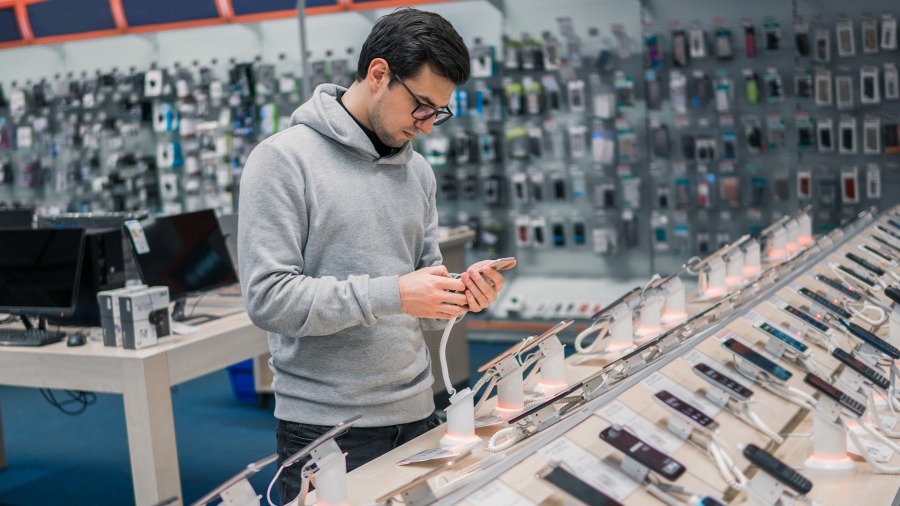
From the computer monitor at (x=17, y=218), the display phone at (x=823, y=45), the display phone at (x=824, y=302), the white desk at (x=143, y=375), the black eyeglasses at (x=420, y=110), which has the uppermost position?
the display phone at (x=823, y=45)

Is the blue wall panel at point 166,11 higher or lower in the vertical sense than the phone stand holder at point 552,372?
higher

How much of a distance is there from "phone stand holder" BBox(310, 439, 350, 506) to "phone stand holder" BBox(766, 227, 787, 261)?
372 centimetres

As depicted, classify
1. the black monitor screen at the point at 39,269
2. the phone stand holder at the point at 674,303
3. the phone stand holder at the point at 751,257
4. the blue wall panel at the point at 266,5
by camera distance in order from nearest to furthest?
the phone stand holder at the point at 674,303
the black monitor screen at the point at 39,269
the phone stand holder at the point at 751,257
the blue wall panel at the point at 266,5

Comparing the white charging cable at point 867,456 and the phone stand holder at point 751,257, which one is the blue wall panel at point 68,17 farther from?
the white charging cable at point 867,456

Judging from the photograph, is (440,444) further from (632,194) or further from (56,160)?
(56,160)

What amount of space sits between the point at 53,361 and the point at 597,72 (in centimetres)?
516

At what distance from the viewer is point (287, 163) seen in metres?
1.89

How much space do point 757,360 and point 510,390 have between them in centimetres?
59

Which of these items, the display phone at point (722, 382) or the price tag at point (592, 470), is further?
the display phone at point (722, 382)

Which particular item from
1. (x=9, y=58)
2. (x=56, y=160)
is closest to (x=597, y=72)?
(x=56, y=160)

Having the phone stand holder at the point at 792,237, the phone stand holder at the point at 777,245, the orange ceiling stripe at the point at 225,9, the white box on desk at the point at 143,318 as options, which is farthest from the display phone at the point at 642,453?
the orange ceiling stripe at the point at 225,9

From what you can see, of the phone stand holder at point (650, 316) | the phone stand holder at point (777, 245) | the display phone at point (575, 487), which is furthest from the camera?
the phone stand holder at point (777, 245)

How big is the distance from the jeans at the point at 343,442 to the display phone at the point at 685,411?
0.59 meters

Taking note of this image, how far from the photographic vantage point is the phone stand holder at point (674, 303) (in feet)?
11.4
